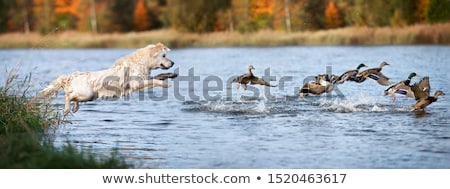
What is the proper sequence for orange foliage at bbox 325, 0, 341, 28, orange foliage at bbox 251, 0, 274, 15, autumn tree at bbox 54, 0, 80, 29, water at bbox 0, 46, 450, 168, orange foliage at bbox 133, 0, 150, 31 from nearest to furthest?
water at bbox 0, 46, 450, 168, orange foliage at bbox 325, 0, 341, 28, orange foliage at bbox 251, 0, 274, 15, orange foliage at bbox 133, 0, 150, 31, autumn tree at bbox 54, 0, 80, 29

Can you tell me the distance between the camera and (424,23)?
31.8 meters

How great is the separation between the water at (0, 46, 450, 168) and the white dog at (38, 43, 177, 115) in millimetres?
694

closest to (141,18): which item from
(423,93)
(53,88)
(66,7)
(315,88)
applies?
(66,7)

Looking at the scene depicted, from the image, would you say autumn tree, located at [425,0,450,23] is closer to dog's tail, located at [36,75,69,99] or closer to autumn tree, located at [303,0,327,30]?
autumn tree, located at [303,0,327,30]

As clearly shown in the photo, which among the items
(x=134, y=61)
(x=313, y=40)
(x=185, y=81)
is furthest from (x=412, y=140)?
(x=313, y=40)

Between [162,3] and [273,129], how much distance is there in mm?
26811

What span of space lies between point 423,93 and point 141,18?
2575 cm

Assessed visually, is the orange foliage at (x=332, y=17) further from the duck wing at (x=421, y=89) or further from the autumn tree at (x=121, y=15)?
the duck wing at (x=421, y=89)

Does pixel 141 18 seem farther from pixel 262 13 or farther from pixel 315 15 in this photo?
pixel 315 15

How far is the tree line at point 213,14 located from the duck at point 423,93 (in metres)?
18.3

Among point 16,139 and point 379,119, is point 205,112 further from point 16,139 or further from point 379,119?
point 16,139

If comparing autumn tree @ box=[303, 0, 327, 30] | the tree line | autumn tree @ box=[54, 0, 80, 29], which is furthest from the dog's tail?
autumn tree @ box=[54, 0, 80, 29]

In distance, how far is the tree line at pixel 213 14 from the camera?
32375mm

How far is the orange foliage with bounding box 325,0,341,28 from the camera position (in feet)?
109
